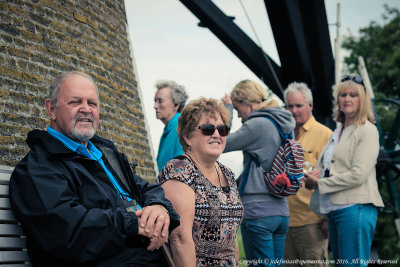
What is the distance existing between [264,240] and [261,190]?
15.8 inches

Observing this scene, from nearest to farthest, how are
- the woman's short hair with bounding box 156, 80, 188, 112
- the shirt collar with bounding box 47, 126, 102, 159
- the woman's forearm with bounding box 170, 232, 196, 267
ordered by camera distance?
the shirt collar with bounding box 47, 126, 102, 159 → the woman's forearm with bounding box 170, 232, 196, 267 → the woman's short hair with bounding box 156, 80, 188, 112

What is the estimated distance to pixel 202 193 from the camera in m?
3.36

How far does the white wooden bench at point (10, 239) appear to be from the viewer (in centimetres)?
251

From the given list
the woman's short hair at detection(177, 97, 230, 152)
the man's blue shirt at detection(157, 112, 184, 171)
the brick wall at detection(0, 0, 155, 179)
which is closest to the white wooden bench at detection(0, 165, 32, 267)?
the woman's short hair at detection(177, 97, 230, 152)

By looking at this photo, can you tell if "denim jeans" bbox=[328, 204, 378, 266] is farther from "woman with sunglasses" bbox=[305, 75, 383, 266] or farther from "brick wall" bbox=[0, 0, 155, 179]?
"brick wall" bbox=[0, 0, 155, 179]

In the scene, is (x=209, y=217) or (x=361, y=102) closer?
(x=209, y=217)

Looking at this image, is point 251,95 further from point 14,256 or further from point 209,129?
point 14,256

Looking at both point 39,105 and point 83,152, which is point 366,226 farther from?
point 39,105

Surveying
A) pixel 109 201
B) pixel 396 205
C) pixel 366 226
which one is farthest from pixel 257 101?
pixel 396 205

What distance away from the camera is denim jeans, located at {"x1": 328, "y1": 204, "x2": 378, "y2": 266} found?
4465mm

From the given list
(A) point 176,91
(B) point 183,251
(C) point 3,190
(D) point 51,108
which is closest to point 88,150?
(D) point 51,108

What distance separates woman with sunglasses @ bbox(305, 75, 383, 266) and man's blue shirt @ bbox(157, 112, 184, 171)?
3.90 ft

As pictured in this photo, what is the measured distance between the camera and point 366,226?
4.49 metres

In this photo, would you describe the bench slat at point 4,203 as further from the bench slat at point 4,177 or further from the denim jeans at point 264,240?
the denim jeans at point 264,240
